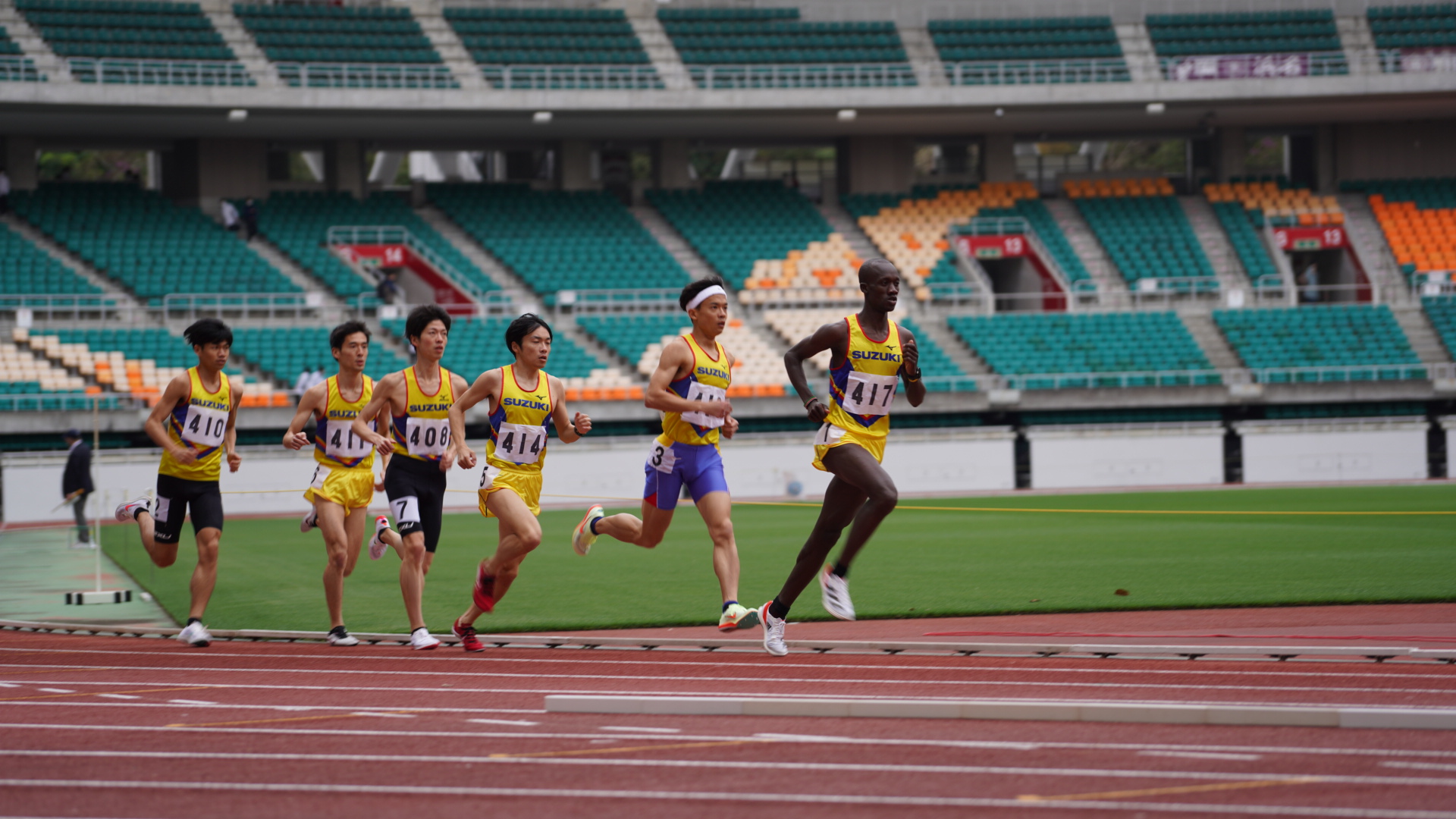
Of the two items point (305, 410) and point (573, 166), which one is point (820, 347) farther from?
point (573, 166)

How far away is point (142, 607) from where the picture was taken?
12.7m

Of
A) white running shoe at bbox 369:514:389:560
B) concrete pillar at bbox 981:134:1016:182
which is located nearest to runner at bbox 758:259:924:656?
white running shoe at bbox 369:514:389:560

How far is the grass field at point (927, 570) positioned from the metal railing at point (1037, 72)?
1911 centimetres

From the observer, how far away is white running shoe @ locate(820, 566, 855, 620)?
8.75 metres

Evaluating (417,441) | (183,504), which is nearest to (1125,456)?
(417,441)

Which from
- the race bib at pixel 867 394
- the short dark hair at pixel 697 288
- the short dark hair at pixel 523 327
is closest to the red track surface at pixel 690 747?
the race bib at pixel 867 394

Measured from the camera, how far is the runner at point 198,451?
32.7 feet

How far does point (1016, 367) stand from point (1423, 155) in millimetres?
17852

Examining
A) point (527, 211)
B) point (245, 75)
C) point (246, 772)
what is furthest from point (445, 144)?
point (246, 772)

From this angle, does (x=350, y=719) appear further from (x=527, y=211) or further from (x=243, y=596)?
(x=527, y=211)

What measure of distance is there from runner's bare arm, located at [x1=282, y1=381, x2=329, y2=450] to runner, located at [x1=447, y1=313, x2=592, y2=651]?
1313 millimetres

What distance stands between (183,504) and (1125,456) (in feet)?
78.2

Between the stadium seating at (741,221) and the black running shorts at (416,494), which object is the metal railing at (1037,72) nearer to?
the stadium seating at (741,221)

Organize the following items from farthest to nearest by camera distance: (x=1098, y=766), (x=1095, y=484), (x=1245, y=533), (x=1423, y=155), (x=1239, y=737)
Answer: (x=1423, y=155)
(x=1095, y=484)
(x=1245, y=533)
(x=1239, y=737)
(x=1098, y=766)
